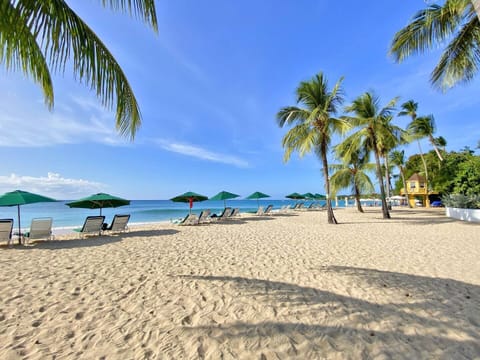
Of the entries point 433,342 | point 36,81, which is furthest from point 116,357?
point 36,81

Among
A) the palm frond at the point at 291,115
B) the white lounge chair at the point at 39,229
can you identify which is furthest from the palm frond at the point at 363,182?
the white lounge chair at the point at 39,229

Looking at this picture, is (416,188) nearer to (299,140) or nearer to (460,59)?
(299,140)

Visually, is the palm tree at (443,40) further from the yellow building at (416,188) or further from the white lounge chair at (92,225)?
the yellow building at (416,188)

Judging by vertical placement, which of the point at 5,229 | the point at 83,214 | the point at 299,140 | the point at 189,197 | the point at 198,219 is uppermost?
the point at 299,140

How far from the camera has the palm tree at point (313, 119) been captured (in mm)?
10680

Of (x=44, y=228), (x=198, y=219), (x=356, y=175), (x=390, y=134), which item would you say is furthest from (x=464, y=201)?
(x=44, y=228)

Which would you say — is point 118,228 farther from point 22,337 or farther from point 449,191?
point 449,191

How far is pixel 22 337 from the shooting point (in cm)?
222

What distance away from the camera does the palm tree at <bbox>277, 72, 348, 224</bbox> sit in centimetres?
1068

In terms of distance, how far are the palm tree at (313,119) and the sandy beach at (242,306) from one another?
662cm

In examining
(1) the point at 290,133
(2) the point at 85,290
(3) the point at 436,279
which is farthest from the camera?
(1) the point at 290,133

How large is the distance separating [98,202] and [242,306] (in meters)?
9.86

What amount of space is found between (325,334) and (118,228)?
9307 millimetres

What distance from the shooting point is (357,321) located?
8.23 feet
